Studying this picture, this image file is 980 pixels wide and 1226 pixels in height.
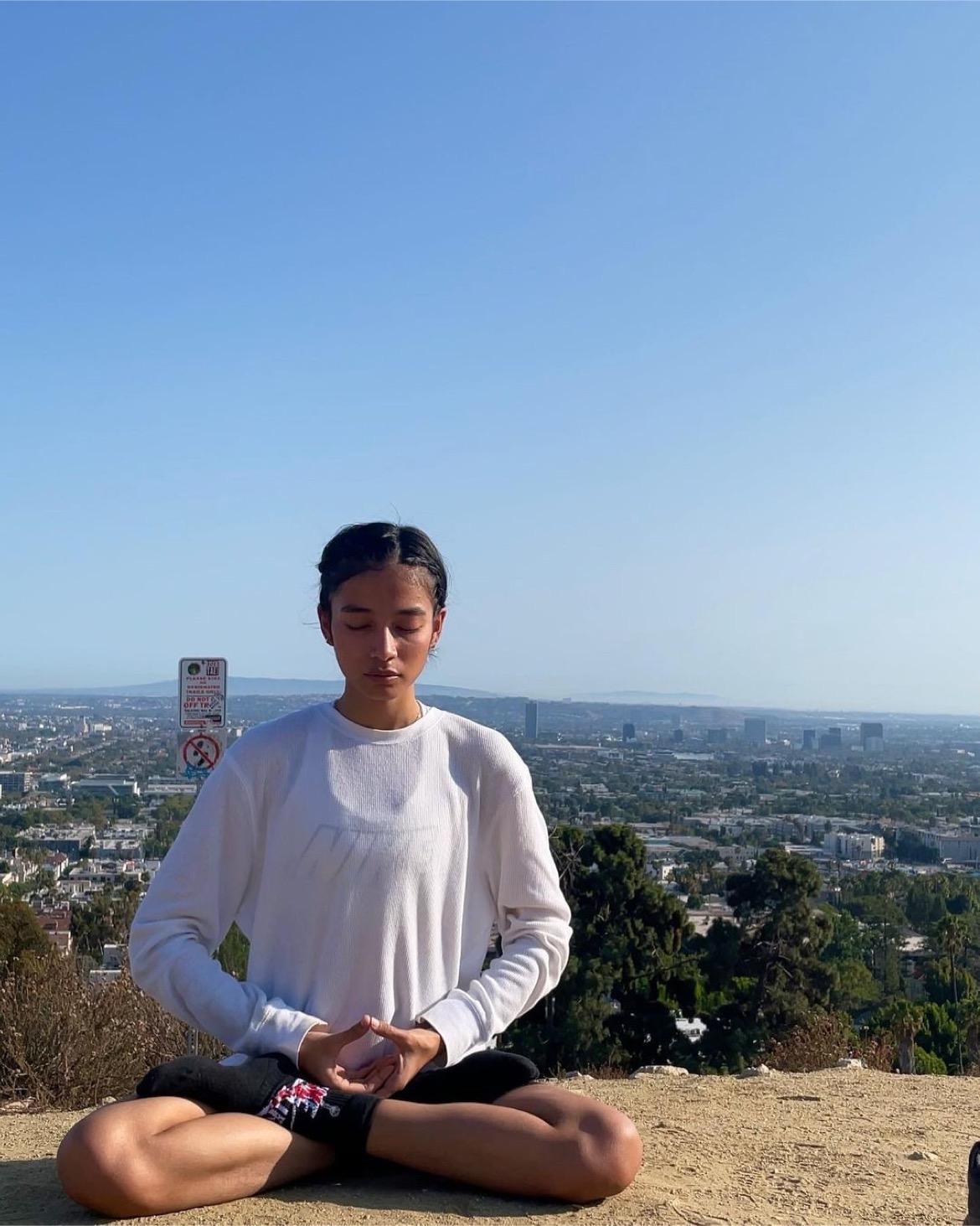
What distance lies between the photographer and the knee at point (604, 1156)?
Result: 9.35 feet

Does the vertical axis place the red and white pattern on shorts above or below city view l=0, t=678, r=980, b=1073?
above

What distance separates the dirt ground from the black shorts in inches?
8.3

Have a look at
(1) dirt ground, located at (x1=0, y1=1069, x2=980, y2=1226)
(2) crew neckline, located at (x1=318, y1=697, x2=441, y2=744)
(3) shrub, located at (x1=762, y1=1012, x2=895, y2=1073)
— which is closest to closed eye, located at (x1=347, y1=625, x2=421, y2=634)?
(2) crew neckline, located at (x1=318, y1=697, x2=441, y2=744)

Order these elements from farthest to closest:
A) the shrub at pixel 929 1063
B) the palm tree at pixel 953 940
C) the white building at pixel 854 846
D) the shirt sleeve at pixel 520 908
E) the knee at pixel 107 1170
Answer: the white building at pixel 854 846 < the palm tree at pixel 953 940 < the shrub at pixel 929 1063 < the shirt sleeve at pixel 520 908 < the knee at pixel 107 1170

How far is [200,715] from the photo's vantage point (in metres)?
7.28

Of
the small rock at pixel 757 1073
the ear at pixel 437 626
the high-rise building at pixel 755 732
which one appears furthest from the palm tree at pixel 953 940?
the high-rise building at pixel 755 732

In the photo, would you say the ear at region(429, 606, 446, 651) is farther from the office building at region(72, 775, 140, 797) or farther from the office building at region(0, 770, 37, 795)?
the office building at region(0, 770, 37, 795)

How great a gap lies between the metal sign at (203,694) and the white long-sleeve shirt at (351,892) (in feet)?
14.2

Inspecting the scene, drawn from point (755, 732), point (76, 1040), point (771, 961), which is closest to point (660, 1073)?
point (76, 1040)

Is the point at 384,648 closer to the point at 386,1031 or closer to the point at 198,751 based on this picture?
the point at 386,1031

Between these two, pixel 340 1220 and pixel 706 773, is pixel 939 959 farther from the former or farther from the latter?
pixel 706 773

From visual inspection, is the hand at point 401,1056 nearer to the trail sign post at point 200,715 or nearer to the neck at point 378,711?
the neck at point 378,711

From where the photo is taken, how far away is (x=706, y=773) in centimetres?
7012

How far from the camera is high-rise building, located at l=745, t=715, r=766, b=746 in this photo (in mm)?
105137
